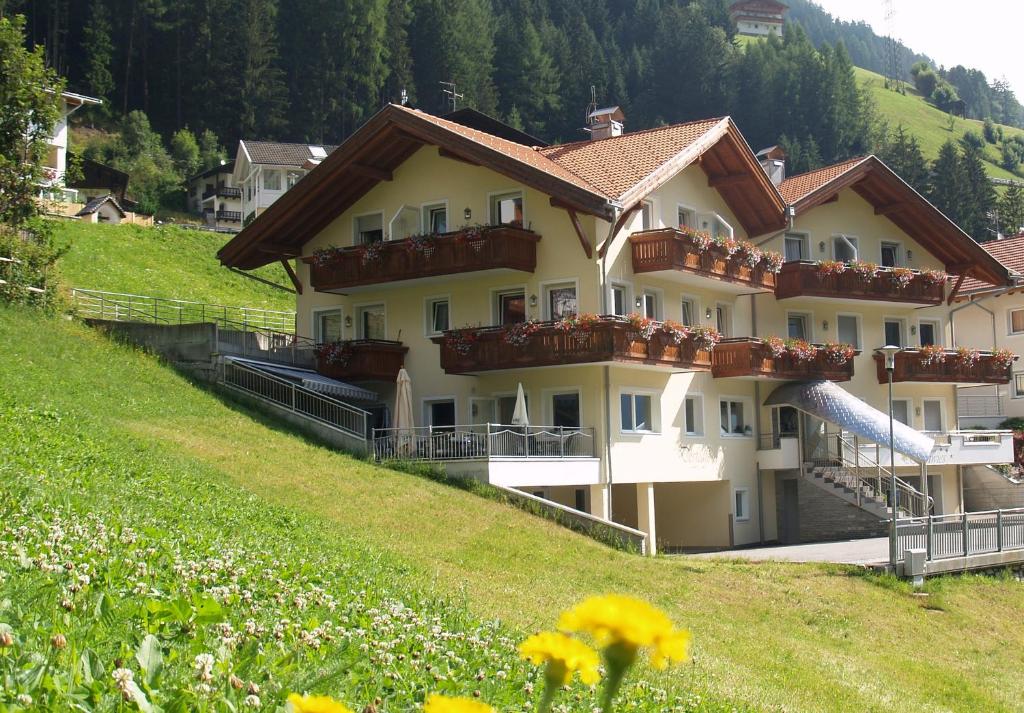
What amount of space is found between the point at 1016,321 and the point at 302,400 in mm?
31720

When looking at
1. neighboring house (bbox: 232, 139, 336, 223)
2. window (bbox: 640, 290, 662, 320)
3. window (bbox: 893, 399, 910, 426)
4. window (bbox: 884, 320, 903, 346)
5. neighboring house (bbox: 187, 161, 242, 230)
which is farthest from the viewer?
neighboring house (bbox: 187, 161, 242, 230)

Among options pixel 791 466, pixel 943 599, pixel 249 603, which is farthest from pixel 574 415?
pixel 249 603

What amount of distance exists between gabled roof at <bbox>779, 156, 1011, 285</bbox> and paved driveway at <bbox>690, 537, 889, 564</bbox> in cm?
1131

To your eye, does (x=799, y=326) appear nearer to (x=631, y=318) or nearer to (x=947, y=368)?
(x=947, y=368)

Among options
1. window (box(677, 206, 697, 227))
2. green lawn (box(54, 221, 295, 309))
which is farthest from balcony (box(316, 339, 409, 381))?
green lawn (box(54, 221, 295, 309))

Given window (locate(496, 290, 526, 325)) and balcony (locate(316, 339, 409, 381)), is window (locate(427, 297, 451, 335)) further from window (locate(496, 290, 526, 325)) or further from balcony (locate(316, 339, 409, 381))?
window (locate(496, 290, 526, 325))

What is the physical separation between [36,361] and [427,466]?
9.39 metres

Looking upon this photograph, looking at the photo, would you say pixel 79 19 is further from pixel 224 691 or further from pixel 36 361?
pixel 224 691

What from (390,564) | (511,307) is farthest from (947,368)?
(390,564)

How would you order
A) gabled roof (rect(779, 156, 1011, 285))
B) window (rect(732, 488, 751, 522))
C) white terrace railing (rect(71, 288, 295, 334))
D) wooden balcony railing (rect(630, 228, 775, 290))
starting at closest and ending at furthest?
1. wooden balcony railing (rect(630, 228, 775, 290))
2. window (rect(732, 488, 751, 522))
3. white terrace railing (rect(71, 288, 295, 334))
4. gabled roof (rect(779, 156, 1011, 285))

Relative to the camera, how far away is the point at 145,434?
80.1ft

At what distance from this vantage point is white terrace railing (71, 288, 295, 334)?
3878 cm

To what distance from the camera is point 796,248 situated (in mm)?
41031

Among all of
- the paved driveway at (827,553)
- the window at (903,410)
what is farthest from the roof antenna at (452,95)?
the paved driveway at (827,553)
